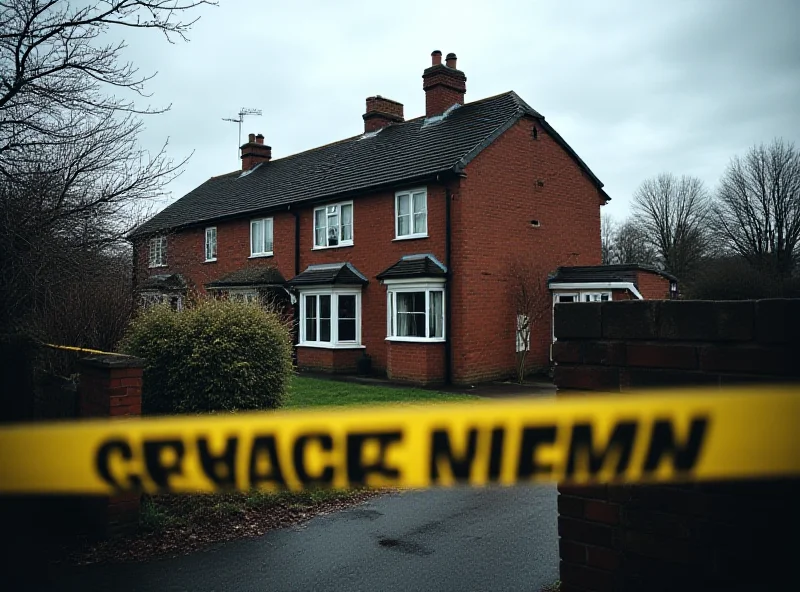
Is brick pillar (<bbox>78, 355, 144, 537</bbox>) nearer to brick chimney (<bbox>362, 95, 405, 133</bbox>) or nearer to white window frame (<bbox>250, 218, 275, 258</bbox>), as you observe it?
white window frame (<bbox>250, 218, 275, 258</bbox>)

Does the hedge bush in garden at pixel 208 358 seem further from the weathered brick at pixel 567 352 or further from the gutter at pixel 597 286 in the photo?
the gutter at pixel 597 286

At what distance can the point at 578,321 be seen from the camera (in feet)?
7.74

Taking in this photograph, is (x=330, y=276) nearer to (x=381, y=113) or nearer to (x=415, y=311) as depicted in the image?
(x=415, y=311)

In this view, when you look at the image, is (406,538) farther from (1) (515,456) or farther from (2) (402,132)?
(2) (402,132)

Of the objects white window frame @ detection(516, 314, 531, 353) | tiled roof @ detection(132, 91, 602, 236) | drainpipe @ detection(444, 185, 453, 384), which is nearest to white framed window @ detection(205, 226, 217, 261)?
tiled roof @ detection(132, 91, 602, 236)

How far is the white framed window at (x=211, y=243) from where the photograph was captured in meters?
25.0

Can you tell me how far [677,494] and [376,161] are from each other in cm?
1789

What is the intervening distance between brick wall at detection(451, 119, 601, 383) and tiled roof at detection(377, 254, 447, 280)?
0.52 metres

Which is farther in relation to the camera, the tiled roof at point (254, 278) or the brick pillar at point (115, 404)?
the tiled roof at point (254, 278)

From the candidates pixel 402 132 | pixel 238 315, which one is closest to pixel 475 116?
pixel 402 132

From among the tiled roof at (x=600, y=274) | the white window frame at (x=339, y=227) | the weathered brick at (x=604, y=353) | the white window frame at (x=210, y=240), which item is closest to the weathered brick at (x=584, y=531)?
the weathered brick at (x=604, y=353)

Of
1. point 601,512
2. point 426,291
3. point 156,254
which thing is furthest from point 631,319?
point 426,291

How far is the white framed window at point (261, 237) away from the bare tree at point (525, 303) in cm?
986

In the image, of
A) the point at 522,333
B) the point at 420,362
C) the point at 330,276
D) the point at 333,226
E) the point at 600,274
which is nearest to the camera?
the point at 420,362
